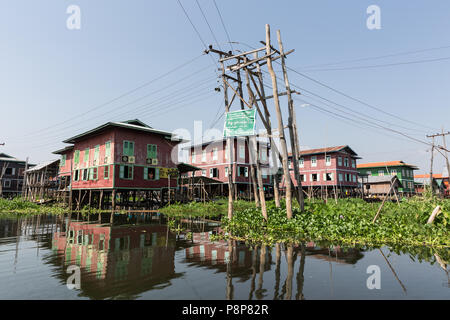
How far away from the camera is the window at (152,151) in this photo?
28.1 metres

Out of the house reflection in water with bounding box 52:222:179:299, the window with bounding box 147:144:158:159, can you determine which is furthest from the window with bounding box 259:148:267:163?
the house reflection in water with bounding box 52:222:179:299

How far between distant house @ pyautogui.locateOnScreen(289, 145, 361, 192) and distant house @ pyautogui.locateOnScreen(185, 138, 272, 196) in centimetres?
880

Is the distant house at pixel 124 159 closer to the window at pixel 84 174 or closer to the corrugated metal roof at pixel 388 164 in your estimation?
the window at pixel 84 174

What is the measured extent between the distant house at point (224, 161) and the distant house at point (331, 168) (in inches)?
346

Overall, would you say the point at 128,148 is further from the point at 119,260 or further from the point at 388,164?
the point at 388,164

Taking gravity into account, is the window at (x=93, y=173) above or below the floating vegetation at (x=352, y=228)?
above

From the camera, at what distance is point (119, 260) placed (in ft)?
22.7

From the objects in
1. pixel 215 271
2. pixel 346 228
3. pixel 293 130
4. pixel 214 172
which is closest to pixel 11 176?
pixel 214 172

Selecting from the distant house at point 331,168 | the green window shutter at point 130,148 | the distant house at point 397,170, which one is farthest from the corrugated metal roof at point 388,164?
the green window shutter at point 130,148

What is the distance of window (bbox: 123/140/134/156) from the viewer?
2619cm

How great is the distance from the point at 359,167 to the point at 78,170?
54583 mm
